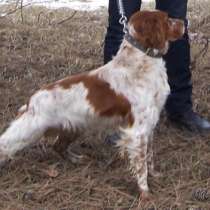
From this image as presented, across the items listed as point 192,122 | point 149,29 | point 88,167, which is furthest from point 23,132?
point 192,122

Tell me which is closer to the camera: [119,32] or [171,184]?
[171,184]

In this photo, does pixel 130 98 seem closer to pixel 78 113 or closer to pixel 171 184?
pixel 78 113

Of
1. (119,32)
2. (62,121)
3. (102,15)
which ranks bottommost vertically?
(102,15)

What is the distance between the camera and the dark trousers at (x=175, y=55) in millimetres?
4363

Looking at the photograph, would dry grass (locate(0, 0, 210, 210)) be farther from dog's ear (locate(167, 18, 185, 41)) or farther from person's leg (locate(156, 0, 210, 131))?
dog's ear (locate(167, 18, 185, 41))

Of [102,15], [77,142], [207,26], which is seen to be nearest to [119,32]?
[77,142]

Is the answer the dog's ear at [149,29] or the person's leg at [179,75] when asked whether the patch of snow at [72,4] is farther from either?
the dog's ear at [149,29]

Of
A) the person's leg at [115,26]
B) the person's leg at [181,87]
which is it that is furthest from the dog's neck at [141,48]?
the person's leg at [181,87]

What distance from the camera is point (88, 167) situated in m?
4.05

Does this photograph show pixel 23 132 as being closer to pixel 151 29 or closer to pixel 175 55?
pixel 151 29

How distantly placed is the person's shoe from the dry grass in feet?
0.22

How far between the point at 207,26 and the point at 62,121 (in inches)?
156

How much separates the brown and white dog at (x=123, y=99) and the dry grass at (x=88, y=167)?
18cm

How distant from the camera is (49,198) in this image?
3.66m
